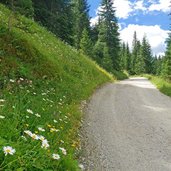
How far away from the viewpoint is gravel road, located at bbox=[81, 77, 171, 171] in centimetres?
782

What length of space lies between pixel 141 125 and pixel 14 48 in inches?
259

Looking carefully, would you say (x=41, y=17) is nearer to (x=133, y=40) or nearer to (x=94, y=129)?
(x=94, y=129)

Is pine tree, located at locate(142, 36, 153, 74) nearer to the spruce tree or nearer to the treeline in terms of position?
the treeline

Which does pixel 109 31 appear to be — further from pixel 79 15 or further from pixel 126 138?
pixel 126 138

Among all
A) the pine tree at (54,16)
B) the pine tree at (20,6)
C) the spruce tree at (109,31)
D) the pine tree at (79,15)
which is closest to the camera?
the pine tree at (20,6)

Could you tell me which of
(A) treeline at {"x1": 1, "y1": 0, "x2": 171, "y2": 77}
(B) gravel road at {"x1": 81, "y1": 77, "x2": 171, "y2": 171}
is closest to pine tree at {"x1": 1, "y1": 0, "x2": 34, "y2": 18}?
(A) treeline at {"x1": 1, "y1": 0, "x2": 171, "y2": 77}

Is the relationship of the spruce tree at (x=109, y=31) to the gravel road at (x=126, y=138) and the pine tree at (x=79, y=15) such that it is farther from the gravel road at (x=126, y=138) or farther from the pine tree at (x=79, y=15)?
the gravel road at (x=126, y=138)

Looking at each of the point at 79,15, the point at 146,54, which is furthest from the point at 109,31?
the point at 146,54

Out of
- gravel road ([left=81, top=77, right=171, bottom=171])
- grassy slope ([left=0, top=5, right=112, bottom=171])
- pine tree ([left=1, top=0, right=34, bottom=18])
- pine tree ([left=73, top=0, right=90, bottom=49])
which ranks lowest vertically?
gravel road ([left=81, top=77, right=171, bottom=171])

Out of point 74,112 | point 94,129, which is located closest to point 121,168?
point 94,129

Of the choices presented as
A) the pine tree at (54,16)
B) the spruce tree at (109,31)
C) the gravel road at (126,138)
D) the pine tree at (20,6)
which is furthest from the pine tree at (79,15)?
the gravel road at (126,138)

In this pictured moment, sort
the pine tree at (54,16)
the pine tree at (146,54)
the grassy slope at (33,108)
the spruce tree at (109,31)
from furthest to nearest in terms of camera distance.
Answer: the pine tree at (146,54) < the spruce tree at (109,31) < the pine tree at (54,16) < the grassy slope at (33,108)

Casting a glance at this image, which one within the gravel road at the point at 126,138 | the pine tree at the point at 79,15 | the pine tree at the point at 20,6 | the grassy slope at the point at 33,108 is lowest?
the gravel road at the point at 126,138

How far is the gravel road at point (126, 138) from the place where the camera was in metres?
7.82
